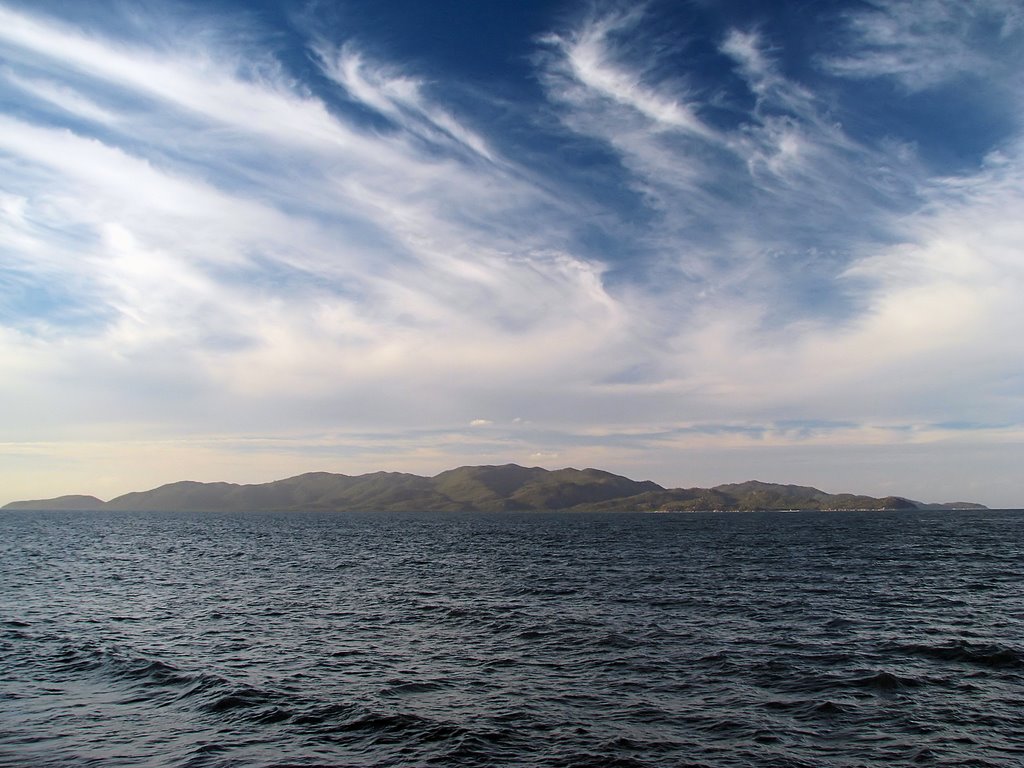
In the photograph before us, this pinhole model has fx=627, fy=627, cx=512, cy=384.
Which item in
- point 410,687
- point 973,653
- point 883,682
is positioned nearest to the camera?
point 883,682

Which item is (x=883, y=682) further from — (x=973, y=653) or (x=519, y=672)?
(x=519, y=672)

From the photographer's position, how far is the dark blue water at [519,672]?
72.0ft

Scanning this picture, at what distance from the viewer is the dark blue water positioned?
864 inches

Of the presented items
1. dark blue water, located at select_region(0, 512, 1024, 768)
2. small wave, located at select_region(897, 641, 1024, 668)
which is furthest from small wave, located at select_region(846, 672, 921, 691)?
small wave, located at select_region(897, 641, 1024, 668)

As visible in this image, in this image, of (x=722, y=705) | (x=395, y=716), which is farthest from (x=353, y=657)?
(x=722, y=705)

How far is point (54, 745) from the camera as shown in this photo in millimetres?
22266

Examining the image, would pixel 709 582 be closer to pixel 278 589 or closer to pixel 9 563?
pixel 278 589

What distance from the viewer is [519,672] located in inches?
1217

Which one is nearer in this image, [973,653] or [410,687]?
[410,687]

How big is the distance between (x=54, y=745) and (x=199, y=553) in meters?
93.8

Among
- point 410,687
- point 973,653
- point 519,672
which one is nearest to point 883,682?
point 973,653

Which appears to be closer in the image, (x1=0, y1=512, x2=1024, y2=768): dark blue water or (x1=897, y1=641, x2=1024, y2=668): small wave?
(x1=0, y1=512, x2=1024, y2=768): dark blue water

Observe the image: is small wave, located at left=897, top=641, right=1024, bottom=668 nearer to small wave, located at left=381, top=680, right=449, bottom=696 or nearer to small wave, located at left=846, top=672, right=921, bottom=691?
small wave, located at left=846, top=672, right=921, bottom=691

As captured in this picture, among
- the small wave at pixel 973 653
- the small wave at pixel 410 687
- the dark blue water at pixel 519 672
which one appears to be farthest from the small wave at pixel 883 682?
the small wave at pixel 410 687
